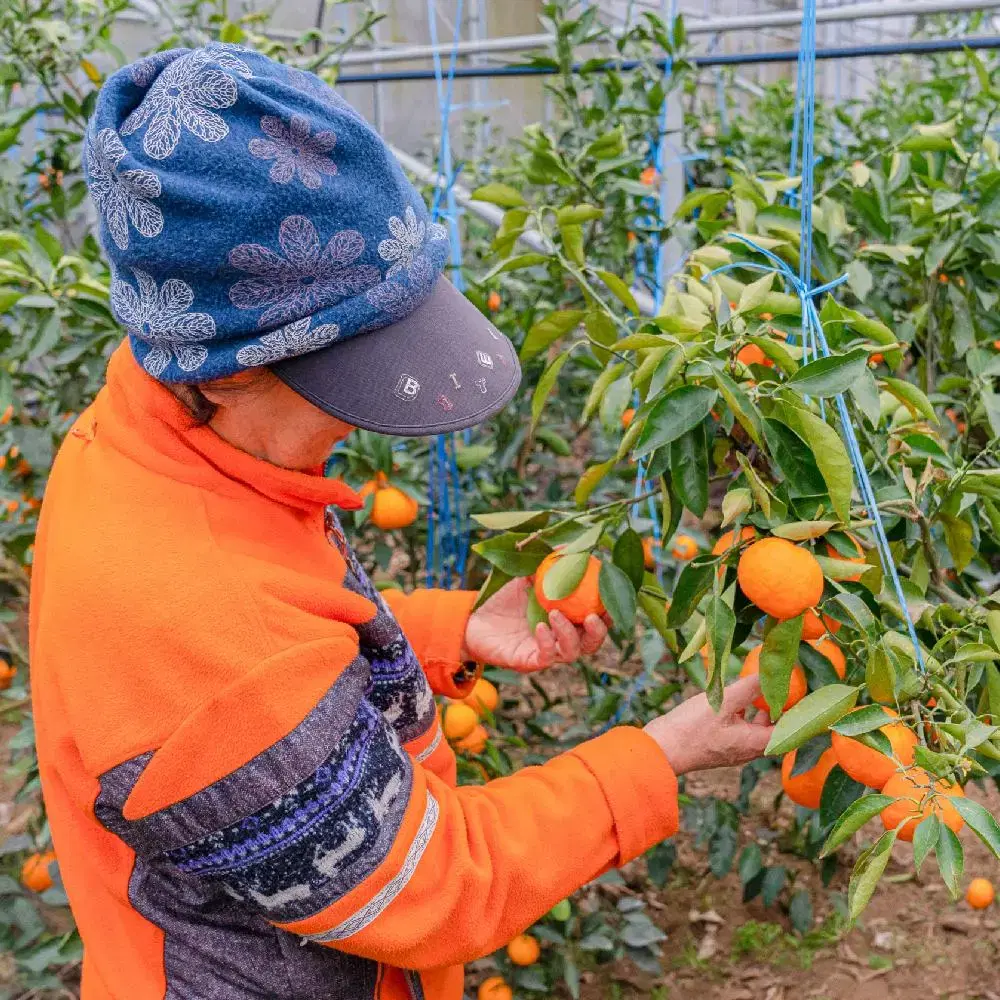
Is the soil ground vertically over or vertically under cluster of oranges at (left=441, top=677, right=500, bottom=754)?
under

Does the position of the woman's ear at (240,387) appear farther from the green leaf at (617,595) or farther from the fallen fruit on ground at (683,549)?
the fallen fruit on ground at (683,549)

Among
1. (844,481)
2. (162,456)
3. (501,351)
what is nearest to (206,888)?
(162,456)

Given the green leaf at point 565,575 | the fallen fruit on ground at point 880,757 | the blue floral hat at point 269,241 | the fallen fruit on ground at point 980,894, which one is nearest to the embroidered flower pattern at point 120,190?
the blue floral hat at point 269,241

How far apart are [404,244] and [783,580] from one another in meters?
A: 0.42

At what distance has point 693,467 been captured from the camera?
1013mm

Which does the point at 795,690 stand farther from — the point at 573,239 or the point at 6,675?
the point at 6,675

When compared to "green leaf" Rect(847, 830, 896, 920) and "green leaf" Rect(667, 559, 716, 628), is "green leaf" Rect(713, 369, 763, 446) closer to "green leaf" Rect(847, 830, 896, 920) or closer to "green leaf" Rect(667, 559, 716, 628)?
"green leaf" Rect(667, 559, 716, 628)

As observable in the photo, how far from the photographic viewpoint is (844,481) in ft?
2.89

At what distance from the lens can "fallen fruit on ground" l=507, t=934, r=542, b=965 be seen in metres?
1.77

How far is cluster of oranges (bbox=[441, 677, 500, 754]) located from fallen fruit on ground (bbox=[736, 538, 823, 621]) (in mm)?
674

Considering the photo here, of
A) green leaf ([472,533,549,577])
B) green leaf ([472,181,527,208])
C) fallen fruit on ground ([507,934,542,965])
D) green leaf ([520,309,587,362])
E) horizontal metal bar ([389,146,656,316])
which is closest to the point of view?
green leaf ([472,533,549,577])

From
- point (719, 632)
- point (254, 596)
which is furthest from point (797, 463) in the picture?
point (254, 596)

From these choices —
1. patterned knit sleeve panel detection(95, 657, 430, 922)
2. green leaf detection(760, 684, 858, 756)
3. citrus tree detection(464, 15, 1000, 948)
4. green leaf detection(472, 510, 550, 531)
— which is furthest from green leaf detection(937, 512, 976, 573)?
patterned knit sleeve panel detection(95, 657, 430, 922)

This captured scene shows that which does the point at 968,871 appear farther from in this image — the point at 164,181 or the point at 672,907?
the point at 164,181
